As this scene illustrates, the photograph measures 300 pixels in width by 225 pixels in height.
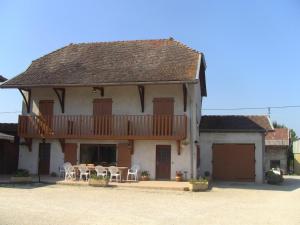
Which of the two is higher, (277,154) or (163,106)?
(163,106)

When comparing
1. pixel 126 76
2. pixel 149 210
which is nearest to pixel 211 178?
pixel 126 76

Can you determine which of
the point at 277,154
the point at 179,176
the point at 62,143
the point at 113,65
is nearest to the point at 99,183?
the point at 179,176

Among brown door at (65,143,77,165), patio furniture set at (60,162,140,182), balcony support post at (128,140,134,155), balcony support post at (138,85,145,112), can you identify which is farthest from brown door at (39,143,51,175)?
balcony support post at (138,85,145,112)

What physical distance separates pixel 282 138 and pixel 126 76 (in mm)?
→ 26901

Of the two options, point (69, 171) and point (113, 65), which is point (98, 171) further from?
point (113, 65)

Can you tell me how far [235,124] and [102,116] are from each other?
300 inches

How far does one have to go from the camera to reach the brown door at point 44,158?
82.5 feet

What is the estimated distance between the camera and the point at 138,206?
46.3ft

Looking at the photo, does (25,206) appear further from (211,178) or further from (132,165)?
(211,178)

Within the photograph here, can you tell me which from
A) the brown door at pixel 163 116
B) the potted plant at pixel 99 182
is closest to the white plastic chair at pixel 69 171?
the potted plant at pixel 99 182

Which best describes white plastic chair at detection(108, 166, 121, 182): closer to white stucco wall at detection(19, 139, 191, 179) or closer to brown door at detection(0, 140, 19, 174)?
white stucco wall at detection(19, 139, 191, 179)

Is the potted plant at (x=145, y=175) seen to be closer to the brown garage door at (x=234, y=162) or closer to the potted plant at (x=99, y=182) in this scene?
the potted plant at (x=99, y=182)

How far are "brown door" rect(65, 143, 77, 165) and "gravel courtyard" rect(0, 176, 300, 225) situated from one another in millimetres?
4862

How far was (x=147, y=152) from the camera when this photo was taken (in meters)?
23.5
